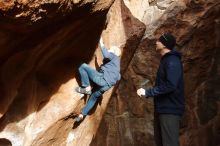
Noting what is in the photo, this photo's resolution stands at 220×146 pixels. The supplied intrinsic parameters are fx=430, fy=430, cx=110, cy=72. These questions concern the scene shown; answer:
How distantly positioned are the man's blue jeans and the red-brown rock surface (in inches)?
5.0

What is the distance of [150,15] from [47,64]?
142 inches

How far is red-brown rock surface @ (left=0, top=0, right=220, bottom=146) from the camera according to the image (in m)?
4.24

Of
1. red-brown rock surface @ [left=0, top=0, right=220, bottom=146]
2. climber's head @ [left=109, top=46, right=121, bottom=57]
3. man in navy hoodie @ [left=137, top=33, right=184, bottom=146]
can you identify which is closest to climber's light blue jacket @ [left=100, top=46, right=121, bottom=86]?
climber's head @ [left=109, top=46, right=121, bottom=57]

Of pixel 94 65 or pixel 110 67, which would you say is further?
pixel 94 65

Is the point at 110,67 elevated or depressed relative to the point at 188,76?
elevated

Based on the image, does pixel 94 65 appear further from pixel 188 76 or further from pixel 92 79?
pixel 188 76

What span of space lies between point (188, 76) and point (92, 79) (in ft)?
9.94

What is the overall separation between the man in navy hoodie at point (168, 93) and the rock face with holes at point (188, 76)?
3.00m

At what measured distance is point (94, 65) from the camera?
568 centimetres

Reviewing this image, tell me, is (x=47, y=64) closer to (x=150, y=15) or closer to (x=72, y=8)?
(x=72, y=8)

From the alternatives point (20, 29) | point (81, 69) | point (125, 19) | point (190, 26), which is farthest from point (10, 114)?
point (190, 26)

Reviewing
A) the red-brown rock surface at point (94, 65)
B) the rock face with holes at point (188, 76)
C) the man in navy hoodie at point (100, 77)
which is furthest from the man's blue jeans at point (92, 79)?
the rock face with holes at point (188, 76)

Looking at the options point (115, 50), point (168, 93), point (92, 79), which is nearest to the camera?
point (168, 93)

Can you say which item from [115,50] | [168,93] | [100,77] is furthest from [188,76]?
[168,93]
